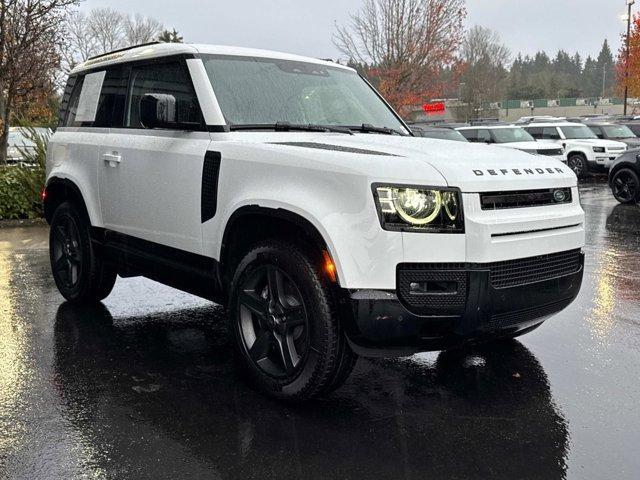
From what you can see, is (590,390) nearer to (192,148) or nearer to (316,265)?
(316,265)

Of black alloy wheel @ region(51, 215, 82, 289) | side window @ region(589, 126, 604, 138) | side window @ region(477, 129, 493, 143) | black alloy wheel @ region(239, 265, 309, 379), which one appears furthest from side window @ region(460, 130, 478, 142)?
black alloy wheel @ region(239, 265, 309, 379)

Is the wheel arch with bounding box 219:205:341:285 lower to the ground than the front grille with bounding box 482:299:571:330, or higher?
higher

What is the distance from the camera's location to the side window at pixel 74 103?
599cm

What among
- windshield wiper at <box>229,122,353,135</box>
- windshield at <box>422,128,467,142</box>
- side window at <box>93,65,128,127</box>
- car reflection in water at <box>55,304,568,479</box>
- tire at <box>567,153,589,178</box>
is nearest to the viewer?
car reflection in water at <box>55,304,568,479</box>

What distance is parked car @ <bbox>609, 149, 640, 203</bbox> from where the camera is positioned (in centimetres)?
1409

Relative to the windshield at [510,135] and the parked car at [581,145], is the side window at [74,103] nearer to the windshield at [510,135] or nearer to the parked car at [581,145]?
the windshield at [510,135]

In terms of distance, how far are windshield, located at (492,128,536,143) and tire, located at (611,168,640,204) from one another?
6.61 meters

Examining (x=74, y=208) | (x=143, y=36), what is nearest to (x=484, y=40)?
(x=143, y=36)

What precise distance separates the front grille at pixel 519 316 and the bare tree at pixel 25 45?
12.5 metres

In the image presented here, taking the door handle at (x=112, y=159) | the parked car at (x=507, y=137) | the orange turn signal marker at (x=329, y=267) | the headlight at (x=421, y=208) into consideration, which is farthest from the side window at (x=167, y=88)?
the parked car at (x=507, y=137)

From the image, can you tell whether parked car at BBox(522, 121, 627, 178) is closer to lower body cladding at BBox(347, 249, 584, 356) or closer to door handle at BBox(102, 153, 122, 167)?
door handle at BBox(102, 153, 122, 167)

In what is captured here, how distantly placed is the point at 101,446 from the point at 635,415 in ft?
9.18

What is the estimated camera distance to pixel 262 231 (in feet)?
13.0

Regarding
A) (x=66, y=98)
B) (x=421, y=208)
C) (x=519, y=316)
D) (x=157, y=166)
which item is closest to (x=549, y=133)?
(x=66, y=98)
